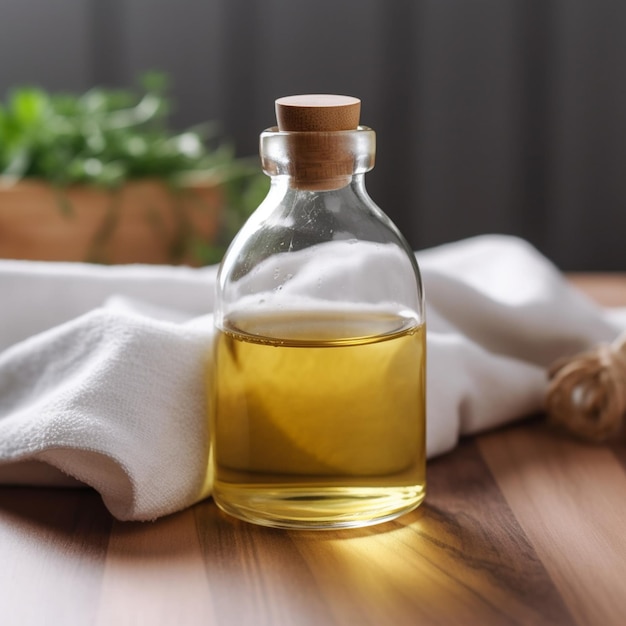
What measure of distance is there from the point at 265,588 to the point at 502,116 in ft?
6.90

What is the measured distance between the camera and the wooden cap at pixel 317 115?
0.61 m

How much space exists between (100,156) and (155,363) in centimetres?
81

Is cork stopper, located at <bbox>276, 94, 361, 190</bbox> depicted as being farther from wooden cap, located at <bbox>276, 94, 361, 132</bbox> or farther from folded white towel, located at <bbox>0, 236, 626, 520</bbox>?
folded white towel, located at <bbox>0, 236, 626, 520</bbox>

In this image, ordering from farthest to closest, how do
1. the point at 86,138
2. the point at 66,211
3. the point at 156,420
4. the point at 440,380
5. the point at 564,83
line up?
the point at 564,83 < the point at 86,138 < the point at 66,211 < the point at 440,380 < the point at 156,420

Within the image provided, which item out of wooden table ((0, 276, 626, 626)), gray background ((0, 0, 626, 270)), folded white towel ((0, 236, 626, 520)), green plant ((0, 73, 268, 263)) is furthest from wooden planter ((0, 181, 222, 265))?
gray background ((0, 0, 626, 270))

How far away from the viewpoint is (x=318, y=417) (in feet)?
2.09

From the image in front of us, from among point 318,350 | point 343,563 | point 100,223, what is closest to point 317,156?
point 318,350

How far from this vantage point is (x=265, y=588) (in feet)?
1.88

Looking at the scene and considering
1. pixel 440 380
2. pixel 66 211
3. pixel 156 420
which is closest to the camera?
pixel 156 420

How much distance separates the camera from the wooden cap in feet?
1.99

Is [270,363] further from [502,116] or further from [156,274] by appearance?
[502,116]

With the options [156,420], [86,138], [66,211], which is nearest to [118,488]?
[156,420]

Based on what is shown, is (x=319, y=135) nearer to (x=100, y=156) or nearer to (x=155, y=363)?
(x=155, y=363)

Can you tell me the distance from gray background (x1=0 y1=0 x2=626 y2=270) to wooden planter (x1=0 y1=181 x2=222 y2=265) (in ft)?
3.85
